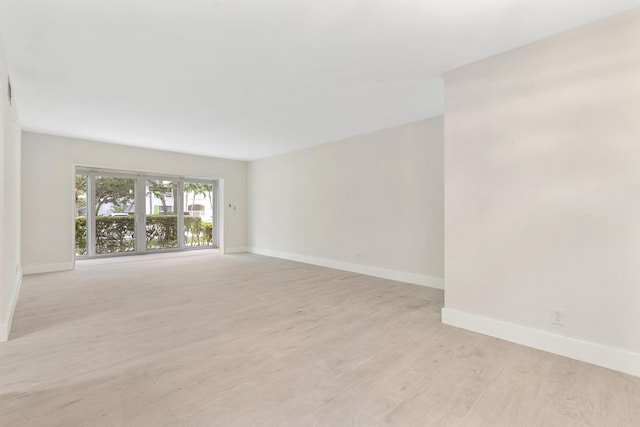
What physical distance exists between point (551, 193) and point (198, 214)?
26.2ft

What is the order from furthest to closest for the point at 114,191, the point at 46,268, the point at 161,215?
the point at 161,215
the point at 114,191
the point at 46,268

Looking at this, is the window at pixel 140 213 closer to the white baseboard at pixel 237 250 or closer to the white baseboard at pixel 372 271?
the white baseboard at pixel 237 250

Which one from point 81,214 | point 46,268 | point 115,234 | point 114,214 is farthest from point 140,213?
point 46,268

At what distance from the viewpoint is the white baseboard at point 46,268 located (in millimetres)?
4857

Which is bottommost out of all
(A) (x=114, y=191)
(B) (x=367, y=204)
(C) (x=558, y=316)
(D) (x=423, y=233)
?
(C) (x=558, y=316)

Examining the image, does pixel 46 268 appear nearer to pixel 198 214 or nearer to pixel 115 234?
pixel 115 234

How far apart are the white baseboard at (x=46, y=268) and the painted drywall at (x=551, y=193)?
6.51 metres

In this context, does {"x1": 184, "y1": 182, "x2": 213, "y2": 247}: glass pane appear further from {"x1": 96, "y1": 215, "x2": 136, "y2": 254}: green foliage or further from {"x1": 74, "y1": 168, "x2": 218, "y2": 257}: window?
{"x1": 96, "y1": 215, "x2": 136, "y2": 254}: green foliage

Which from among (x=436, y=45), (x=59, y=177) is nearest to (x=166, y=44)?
(x=436, y=45)

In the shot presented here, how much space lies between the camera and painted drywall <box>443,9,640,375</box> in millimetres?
1951

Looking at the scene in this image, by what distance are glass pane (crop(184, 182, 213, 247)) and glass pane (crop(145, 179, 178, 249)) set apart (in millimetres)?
324

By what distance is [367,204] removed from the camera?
16.3 ft

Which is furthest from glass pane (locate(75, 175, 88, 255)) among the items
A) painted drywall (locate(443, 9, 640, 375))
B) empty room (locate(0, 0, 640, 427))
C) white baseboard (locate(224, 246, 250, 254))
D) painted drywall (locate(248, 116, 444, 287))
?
painted drywall (locate(443, 9, 640, 375))

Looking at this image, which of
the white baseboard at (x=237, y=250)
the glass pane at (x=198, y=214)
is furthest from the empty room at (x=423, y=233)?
the glass pane at (x=198, y=214)
